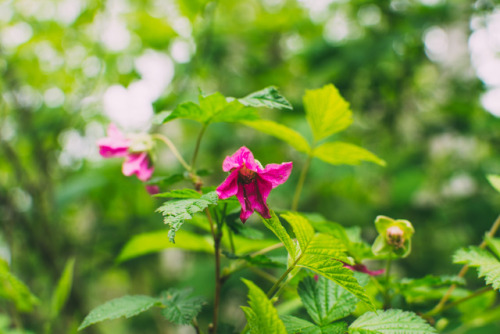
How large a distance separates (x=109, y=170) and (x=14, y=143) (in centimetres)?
74

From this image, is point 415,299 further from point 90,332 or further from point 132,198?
point 132,198

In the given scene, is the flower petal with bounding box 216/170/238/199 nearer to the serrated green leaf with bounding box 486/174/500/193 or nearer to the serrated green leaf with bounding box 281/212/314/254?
the serrated green leaf with bounding box 281/212/314/254

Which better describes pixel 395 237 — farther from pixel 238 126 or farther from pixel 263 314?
pixel 238 126

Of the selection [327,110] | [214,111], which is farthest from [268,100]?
[327,110]

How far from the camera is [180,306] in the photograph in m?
0.46

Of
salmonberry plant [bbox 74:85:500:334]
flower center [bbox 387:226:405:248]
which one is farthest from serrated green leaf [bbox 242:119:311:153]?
flower center [bbox 387:226:405:248]

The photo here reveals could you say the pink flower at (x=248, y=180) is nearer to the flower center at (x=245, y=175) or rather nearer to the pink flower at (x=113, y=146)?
the flower center at (x=245, y=175)

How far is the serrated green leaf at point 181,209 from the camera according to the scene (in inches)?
13.9

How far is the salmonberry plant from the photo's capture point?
1.25 ft

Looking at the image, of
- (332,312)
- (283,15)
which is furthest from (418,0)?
(332,312)

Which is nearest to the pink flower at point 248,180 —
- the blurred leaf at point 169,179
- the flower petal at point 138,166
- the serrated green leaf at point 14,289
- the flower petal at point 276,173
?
the flower petal at point 276,173

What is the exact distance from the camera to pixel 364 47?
1.79 meters

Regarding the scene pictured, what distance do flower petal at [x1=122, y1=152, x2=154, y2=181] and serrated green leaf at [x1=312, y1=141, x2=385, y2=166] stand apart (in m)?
0.30

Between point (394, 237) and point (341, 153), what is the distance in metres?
0.20
